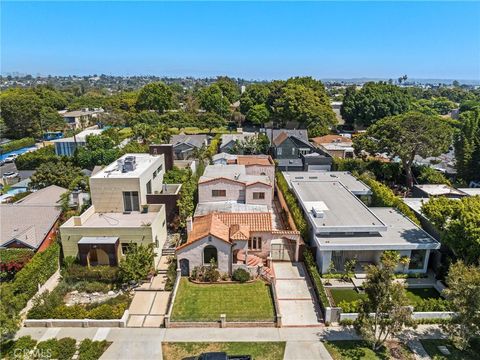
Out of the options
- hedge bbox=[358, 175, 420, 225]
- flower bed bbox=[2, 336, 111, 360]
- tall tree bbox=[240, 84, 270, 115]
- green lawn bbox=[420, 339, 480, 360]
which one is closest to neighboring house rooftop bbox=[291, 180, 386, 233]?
hedge bbox=[358, 175, 420, 225]

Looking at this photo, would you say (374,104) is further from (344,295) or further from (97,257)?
(97,257)

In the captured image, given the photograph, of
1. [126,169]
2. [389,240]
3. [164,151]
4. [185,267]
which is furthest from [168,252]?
[389,240]

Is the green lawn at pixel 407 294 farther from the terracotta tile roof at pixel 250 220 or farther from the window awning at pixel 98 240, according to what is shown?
the window awning at pixel 98 240

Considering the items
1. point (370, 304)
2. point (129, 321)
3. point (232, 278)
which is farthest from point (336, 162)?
point (129, 321)

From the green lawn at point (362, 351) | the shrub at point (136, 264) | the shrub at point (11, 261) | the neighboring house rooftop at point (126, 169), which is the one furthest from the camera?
the neighboring house rooftop at point (126, 169)

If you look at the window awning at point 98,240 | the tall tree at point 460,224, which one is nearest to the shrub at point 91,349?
the window awning at point 98,240

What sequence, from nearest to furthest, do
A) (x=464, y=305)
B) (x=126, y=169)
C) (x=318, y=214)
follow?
(x=464, y=305), (x=318, y=214), (x=126, y=169)

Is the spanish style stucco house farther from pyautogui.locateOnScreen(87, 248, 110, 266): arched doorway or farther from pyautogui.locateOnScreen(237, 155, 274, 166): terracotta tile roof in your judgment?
pyautogui.locateOnScreen(237, 155, 274, 166): terracotta tile roof
